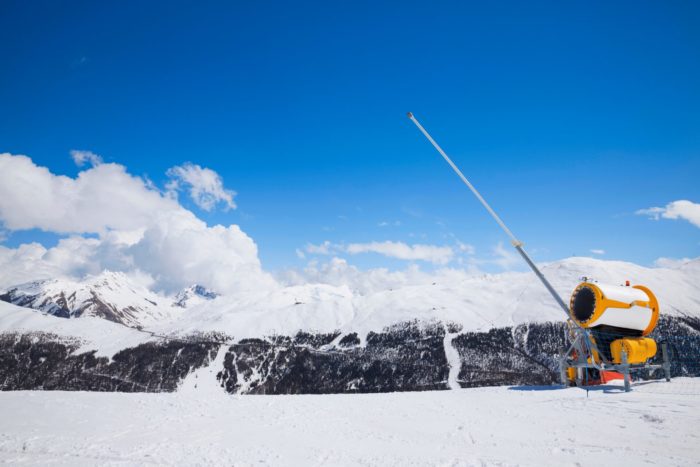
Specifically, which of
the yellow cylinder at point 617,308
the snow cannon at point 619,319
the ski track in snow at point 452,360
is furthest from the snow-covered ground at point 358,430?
the ski track in snow at point 452,360

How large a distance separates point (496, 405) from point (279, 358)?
526ft

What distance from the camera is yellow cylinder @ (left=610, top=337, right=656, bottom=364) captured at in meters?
25.3

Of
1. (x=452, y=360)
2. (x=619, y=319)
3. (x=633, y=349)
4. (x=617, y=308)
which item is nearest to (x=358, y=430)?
(x=633, y=349)

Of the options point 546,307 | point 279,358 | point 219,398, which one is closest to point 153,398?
point 219,398

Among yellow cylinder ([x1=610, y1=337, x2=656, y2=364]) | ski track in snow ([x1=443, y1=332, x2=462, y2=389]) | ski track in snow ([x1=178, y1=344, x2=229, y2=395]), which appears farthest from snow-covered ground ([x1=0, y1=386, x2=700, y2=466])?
ski track in snow ([x1=178, y1=344, x2=229, y2=395])

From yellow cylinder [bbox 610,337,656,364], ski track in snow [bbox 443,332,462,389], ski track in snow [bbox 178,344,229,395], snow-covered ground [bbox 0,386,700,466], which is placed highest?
yellow cylinder [bbox 610,337,656,364]

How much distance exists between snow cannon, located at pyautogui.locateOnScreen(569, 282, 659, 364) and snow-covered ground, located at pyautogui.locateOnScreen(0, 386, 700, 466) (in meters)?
5.49

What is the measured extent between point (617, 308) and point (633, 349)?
2790mm

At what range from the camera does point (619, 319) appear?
26.5 m

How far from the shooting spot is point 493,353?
132 metres

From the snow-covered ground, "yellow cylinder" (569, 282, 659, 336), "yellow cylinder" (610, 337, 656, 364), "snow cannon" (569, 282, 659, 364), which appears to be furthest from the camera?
"yellow cylinder" (569, 282, 659, 336)

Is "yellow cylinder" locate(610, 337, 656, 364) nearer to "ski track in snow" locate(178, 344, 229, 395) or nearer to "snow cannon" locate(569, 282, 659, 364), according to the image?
"snow cannon" locate(569, 282, 659, 364)

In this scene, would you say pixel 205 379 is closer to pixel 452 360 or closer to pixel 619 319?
pixel 452 360

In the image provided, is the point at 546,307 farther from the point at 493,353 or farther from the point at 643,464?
the point at 643,464
